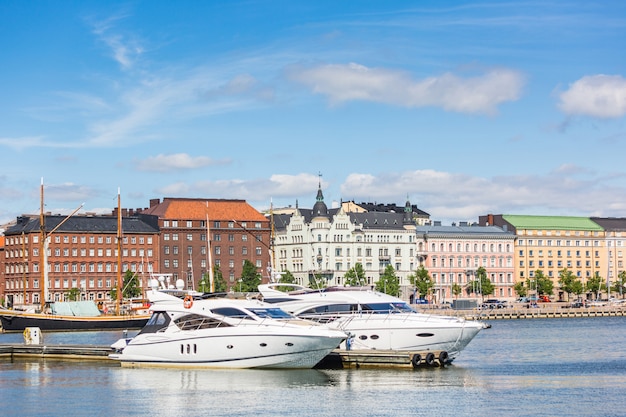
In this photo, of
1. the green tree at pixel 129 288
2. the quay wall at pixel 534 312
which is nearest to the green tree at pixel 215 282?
the green tree at pixel 129 288

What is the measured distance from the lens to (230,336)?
5797 cm

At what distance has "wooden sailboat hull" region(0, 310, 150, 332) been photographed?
127812 mm

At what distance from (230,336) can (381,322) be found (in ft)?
34.3

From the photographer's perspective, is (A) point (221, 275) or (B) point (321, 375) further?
(A) point (221, 275)

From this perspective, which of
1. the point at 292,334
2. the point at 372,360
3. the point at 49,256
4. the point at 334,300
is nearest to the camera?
the point at 292,334

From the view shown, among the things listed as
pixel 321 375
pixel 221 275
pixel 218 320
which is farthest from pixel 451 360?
pixel 221 275

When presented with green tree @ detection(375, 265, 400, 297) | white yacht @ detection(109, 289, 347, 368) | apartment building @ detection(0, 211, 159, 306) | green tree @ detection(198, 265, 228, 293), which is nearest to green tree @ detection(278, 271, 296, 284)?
green tree @ detection(198, 265, 228, 293)

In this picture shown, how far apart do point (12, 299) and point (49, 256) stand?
1326 centimetres

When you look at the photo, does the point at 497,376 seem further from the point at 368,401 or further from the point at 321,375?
the point at 368,401

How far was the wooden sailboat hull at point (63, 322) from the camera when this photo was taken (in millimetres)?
127812

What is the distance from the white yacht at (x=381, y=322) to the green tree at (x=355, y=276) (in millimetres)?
122902

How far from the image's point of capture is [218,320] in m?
58.3

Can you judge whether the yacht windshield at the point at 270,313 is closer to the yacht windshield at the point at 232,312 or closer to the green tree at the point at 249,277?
the yacht windshield at the point at 232,312

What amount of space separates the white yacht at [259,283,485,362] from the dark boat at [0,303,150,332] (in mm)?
63559
